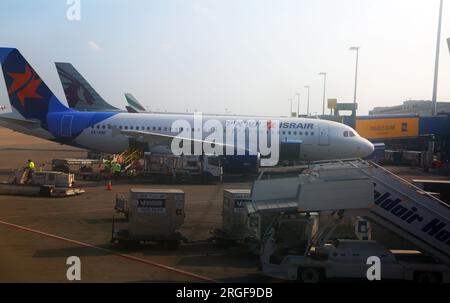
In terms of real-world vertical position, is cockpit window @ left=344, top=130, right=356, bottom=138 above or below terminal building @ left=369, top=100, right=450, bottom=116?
below

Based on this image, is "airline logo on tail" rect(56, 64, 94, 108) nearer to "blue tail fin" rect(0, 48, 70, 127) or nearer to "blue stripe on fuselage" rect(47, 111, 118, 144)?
"blue tail fin" rect(0, 48, 70, 127)

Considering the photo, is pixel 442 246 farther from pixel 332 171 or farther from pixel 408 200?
pixel 332 171

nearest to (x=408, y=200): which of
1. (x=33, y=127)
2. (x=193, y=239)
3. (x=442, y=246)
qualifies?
(x=442, y=246)

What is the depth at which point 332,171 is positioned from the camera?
1011 cm

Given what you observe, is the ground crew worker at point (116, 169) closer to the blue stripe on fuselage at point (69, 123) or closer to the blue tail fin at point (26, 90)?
the blue stripe on fuselage at point (69, 123)

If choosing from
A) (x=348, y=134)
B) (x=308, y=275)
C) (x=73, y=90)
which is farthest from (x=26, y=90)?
Answer: (x=308, y=275)

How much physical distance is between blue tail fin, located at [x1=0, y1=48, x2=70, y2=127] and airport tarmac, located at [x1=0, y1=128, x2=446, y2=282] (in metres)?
13.4

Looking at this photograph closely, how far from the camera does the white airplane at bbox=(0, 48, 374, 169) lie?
100ft

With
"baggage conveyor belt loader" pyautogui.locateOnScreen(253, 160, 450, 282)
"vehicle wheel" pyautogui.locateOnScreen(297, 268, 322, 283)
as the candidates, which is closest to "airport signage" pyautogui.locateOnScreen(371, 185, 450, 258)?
"baggage conveyor belt loader" pyautogui.locateOnScreen(253, 160, 450, 282)

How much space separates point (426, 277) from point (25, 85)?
28.2 metres

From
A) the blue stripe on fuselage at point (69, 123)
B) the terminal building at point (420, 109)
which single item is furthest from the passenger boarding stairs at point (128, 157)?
the terminal building at point (420, 109)

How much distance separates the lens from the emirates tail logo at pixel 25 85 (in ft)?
100.0

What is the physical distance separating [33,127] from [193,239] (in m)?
21.7

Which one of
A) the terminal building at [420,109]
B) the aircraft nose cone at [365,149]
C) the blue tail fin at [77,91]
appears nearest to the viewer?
the aircraft nose cone at [365,149]
